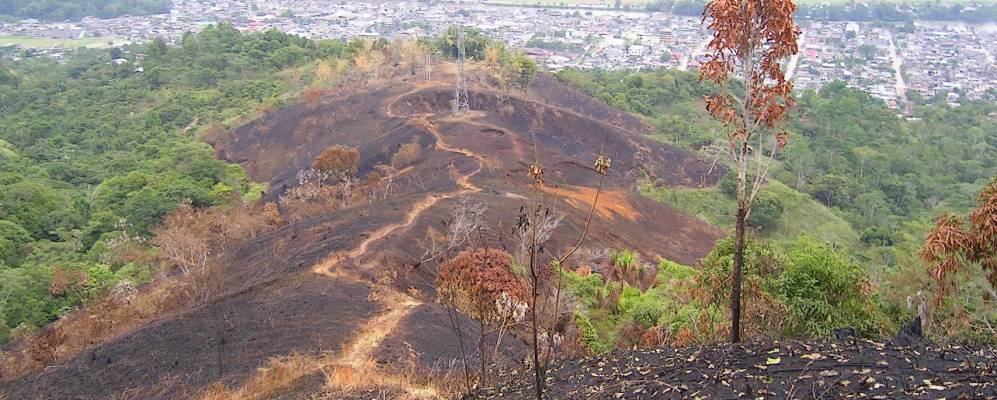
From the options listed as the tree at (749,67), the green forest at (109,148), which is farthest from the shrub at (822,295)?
the green forest at (109,148)

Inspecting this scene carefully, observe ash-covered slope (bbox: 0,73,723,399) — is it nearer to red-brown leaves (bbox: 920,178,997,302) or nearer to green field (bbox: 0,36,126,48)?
red-brown leaves (bbox: 920,178,997,302)

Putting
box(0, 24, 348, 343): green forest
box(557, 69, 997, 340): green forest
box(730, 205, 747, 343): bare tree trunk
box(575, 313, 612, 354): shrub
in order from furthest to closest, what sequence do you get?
box(0, 24, 348, 343): green forest, box(575, 313, 612, 354): shrub, box(557, 69, 997, 340): green forest, box(730, 205, 747, 343): bare tree trunk

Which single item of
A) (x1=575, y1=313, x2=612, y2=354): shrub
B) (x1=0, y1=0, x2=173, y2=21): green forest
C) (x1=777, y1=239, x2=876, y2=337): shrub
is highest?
(x1=777, y1=239, x2=876, y2=337): shrub

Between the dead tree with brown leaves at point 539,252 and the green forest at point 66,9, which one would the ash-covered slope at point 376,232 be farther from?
the green forest at point 66,9

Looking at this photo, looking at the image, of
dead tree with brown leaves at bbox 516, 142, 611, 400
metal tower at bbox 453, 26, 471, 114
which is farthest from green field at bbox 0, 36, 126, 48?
dead tree with brown leaves at bbox 516, 142, 611, 400

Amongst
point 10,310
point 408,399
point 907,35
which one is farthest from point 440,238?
point 907,35
